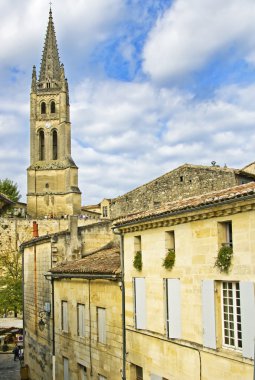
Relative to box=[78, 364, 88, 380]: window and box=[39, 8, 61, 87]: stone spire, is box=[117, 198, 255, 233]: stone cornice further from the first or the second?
box=[39, 8, 61, 87]: stone spire

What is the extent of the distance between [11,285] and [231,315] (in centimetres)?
3669

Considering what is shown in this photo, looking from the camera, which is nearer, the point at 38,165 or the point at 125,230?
the point at 125,230

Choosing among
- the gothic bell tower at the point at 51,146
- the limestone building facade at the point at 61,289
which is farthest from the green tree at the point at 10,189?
the limestone building facade at the point at 61,289

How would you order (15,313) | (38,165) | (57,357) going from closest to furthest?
1. (57,357)
2. (15,313)
3. (38,165)

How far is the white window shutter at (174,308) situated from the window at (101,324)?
179 inches

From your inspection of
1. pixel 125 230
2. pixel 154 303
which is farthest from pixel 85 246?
pixel 154 303

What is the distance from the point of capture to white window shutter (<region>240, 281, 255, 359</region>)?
1086cm

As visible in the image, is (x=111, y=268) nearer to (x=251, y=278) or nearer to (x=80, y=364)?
(x=80, y=364)

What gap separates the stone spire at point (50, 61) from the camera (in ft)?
265

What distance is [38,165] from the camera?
7556cm

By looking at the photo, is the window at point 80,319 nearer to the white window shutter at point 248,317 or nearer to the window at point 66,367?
the window at point 66,367

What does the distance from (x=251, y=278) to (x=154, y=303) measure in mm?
4444

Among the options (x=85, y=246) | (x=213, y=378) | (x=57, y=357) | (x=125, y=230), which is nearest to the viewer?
(x=213, y=378)

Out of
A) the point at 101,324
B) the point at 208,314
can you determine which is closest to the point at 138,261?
the point at 101,324
